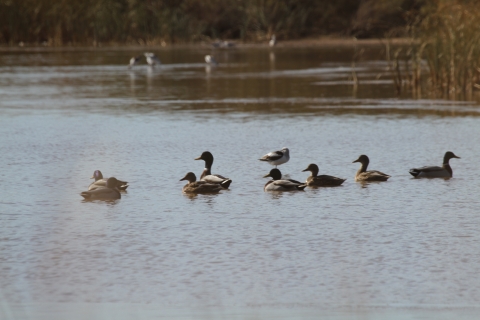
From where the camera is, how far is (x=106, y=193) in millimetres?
10297

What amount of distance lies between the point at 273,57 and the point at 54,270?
31983 mm

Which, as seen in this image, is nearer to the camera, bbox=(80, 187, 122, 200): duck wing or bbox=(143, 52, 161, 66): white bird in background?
bbox=(80, 187, 122, 200): duck wing

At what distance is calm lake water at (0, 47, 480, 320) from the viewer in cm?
667

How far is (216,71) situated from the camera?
104ft

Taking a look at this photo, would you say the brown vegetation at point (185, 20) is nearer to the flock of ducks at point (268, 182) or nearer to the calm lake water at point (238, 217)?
the calm lake water at point (238, 217)

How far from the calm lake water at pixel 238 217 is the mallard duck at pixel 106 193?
102mm

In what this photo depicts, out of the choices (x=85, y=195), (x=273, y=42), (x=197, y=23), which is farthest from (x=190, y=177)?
(x=197, y=23)

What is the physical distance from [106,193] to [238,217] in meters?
1.55

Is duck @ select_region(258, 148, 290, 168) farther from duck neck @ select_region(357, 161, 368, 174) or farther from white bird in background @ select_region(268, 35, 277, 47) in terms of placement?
white bird in background @ select_region(268, 35, 277, 47)

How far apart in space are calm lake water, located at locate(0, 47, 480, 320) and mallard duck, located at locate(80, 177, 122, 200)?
0.10m

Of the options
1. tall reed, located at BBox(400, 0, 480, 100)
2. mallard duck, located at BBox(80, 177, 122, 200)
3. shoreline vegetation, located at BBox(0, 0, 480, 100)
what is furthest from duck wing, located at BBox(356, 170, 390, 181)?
shoreline vegetation, located at BBox(0, 0, 480, 100)

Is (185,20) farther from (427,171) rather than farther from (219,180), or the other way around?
(219,180)

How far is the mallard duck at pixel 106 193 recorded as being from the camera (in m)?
10.3

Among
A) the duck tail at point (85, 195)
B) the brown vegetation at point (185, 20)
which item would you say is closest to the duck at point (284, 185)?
the duck tail at point (85, 195)
